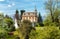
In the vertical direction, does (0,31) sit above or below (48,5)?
below

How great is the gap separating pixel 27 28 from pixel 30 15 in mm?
28619

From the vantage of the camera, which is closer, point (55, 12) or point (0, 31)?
point (0, 31)

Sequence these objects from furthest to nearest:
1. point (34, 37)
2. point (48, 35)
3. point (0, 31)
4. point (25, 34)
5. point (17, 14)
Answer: point (17, 14) → point (25, 34) → point (0, 31) → point (34, 37) → point (48, 35)

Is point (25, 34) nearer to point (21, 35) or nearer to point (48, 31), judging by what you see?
point (21, 35)

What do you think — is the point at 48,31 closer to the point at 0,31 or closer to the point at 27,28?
the point at 0,31

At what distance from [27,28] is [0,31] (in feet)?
21.7

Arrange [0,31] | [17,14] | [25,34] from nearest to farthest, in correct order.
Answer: [0,31] → [25,34] → [17,14]

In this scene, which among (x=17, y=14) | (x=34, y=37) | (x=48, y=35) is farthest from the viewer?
(x=17, y=14)

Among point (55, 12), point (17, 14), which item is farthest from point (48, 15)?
point (17, 14)

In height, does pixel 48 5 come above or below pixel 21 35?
above

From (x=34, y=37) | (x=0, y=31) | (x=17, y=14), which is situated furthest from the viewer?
(x=17, y=14)

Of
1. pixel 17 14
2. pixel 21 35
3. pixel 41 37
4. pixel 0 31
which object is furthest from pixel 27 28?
pixel 17 14

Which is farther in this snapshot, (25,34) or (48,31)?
(25,34)

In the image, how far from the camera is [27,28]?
2450cm
